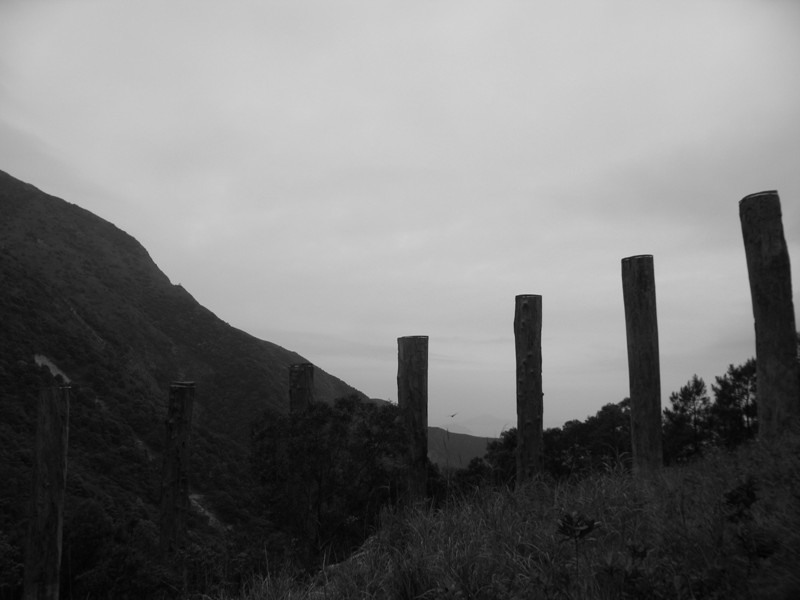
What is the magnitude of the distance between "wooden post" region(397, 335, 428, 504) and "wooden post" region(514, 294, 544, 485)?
1.28 m

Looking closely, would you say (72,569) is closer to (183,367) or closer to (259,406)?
(259,406)

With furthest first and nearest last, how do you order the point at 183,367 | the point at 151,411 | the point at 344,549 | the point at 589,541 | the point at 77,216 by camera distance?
1. the point at 77,216
2. the point at 183,367
3. the point at 151,411
4. the point at 344,549
5. the point at 589,541

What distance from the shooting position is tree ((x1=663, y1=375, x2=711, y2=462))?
9898mm

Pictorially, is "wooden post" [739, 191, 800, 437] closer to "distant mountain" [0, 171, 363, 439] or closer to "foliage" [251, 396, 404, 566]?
"foliage" [251, 396, 404, 566]

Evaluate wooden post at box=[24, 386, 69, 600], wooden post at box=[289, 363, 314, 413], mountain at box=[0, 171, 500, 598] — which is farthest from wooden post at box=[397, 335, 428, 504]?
wooden post at box=[24, 386, 69, 600]

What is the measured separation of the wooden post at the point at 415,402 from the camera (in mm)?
7965

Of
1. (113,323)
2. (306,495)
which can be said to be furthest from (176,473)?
(113,323)

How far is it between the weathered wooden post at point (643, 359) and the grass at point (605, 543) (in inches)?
47.8

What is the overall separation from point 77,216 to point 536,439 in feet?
222

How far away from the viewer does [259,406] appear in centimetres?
4147

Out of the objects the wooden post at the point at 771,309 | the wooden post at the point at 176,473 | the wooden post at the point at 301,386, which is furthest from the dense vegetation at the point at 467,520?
the wooden post at the point at 301,386

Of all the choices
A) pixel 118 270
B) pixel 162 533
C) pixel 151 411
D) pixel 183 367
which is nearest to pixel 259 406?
pixel 151 411

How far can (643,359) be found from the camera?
6809 mm

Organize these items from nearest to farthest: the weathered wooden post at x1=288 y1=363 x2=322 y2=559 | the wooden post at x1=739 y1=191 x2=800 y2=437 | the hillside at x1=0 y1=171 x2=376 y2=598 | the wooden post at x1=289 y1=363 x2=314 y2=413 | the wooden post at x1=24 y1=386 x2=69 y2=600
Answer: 1. the wooden post at x1=739 y1=191 x2=800 y2=437
2. the wooden post at x1=24 y1=386 x2=69 y2=600
3. the weathered wooden post at x1=288 y1=363 x2=322 y2=559
4. the hillside at x1=0 y1=171 x2=376 y2=598
5. the wooden post at x1=289 y1=363 x2=314 y2=413
